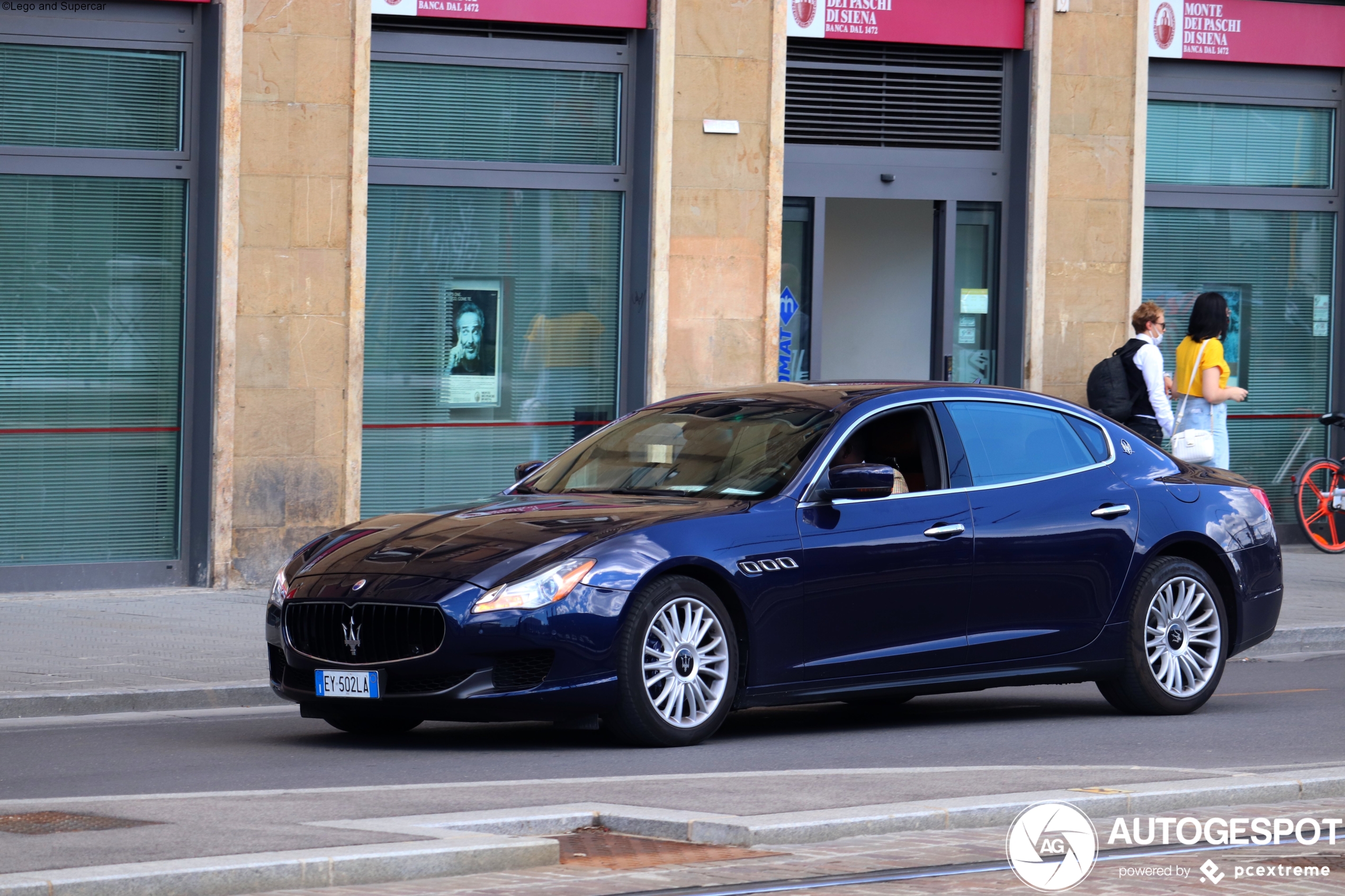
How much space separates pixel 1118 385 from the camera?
1688 cm

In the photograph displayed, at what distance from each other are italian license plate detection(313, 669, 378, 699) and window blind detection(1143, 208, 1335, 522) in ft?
39.1

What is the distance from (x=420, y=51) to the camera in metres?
16.1

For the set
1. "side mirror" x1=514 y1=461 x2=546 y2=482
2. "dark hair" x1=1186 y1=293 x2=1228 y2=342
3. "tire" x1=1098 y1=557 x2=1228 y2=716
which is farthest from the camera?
"dark hair" x1=1186 y1=293 x2=1228 y2=342

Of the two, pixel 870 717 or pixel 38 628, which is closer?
pixel 870 717

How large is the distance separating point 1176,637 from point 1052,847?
394 cm

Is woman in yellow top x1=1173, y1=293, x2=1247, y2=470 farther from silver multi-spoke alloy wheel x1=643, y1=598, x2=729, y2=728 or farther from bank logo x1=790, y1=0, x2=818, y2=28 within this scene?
silver multi-spoke alloy wheel x1=643, y1=598, x2=729, y2=728

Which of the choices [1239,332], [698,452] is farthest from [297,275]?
[1239,332]

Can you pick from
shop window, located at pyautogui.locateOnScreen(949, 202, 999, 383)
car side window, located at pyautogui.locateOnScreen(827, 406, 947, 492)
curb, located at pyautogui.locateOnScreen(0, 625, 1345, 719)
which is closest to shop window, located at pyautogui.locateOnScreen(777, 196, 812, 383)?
shop window, located at pyautogui.locateOnScreen(949, 202, 999, 383)

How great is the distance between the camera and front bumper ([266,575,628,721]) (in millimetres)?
8477

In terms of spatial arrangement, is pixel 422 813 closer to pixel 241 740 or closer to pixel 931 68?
pixel 241 740

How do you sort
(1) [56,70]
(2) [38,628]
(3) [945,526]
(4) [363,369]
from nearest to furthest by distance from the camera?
(3) [945,526], (2) [38,628], (1) [56,70], (4) [363,369]

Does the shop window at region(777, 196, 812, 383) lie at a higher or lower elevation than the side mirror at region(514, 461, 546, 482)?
higher

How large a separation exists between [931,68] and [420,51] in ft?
14.6

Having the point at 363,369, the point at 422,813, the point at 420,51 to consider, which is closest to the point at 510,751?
the point at 422,813
